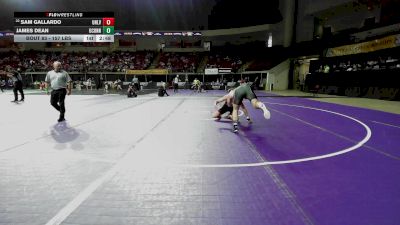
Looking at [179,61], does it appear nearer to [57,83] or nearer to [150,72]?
[150,72]

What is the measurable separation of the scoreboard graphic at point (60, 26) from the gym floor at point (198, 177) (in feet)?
33.1

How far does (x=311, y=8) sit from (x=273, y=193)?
101ft

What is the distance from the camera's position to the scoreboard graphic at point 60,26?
50.3 ft

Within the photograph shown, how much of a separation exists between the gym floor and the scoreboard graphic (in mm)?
10088

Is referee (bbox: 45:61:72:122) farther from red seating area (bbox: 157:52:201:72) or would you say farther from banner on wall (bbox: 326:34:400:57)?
red seating area (bbox: 157:52:201:72)

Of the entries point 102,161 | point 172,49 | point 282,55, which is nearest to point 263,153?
point 102,161

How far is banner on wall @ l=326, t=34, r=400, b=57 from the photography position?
59.3 ft

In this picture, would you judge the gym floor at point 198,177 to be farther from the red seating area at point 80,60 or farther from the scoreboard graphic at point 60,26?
the red seating area at point 80,60

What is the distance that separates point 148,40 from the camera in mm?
45375

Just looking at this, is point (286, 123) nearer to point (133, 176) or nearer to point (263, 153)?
point (263, 153)
